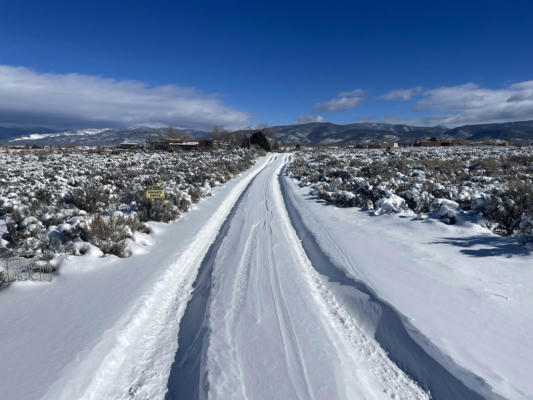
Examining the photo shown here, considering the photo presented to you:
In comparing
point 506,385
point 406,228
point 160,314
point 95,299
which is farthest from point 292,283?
point 406,228

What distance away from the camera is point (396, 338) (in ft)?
9.70

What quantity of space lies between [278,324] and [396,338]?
1326 mm

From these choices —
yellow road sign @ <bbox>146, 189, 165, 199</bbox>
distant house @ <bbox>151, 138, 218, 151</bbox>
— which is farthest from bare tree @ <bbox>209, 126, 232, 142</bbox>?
yellow road sign @ <bbox>146, 189, 165, 199</bbox>

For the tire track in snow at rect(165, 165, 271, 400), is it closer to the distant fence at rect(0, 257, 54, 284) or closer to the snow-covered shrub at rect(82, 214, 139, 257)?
the snow-covered shrub at rect(82, 214, 139, 257)

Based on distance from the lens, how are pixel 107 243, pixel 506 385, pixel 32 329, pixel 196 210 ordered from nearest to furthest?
pixel 506 385
pixel 32 329
pixel 107 243
pixel 196 210

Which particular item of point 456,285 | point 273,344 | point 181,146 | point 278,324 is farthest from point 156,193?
point 181,146

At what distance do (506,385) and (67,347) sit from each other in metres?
4.02

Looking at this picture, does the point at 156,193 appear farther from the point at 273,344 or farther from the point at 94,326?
the point at 273,344

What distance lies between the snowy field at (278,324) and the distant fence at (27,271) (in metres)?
0.15

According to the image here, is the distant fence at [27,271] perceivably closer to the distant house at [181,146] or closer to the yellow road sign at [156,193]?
the yellow road sign at [156,193]

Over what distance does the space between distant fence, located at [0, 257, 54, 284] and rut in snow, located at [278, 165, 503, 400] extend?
14.4 ft

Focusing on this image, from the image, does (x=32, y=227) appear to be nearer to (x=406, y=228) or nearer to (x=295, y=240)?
(x=295, y=240)

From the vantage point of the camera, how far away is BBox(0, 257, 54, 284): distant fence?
12.8ft

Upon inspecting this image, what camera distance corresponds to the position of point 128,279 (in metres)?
4.20
